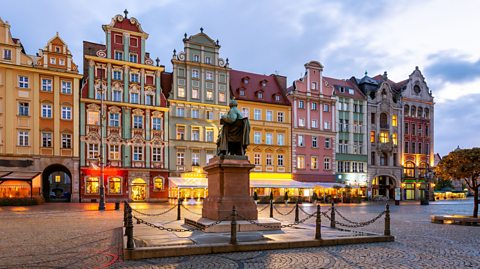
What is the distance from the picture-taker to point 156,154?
41969mm

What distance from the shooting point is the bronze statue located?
44.5ft

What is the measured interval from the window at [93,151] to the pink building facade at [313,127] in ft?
71.9

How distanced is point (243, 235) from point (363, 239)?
345 cm

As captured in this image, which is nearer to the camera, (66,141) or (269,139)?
(66,141)

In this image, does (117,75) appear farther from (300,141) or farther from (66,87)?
(300,141)

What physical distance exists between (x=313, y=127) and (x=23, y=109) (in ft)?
103

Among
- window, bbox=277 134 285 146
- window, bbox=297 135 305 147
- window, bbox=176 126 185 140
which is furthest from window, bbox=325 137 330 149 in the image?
window, bbox=176 126 185 140

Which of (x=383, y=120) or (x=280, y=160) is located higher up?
(x=383, y=120)

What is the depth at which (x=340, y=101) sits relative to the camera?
171ft

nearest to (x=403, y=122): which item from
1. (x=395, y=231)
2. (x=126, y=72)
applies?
(x=126, y=72)

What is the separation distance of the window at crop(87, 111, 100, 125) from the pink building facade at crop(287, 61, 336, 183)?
21.9 meters

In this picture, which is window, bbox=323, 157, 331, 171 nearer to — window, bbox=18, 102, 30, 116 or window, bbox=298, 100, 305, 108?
window, bbox=298, 100, 305, 108

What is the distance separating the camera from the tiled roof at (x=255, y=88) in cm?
4676

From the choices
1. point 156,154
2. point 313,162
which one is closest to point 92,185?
point 156,154
